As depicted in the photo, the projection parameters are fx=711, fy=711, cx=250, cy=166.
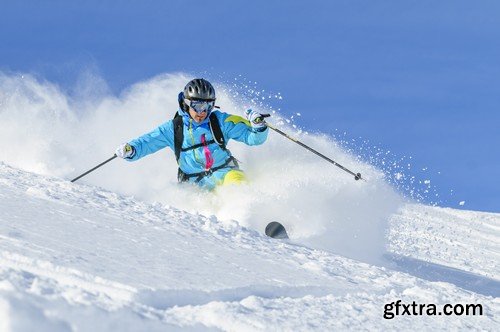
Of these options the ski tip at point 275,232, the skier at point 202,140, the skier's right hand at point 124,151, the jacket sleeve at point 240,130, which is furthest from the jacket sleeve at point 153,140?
the ski tip at point 275,232

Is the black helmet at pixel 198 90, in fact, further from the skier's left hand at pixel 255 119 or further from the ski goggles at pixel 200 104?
the skier's left hand at pixel 255 119

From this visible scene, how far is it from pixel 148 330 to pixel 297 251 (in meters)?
3.10

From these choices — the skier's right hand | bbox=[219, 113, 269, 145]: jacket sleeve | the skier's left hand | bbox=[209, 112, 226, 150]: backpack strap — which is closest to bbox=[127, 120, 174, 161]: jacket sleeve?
the skier's right hand

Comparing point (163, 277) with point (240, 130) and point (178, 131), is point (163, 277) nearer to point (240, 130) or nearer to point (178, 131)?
point (178, 131)

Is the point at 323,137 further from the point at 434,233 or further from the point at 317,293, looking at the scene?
the point at 317,293

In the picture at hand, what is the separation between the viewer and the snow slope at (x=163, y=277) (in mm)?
3051

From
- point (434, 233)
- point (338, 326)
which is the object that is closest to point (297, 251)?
point (338, 326)

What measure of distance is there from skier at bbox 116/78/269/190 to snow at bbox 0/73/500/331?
0.30 metres

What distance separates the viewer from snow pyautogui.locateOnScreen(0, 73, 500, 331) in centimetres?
320

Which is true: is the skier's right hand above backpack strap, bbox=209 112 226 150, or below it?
below

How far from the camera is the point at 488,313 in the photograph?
4.71 metres

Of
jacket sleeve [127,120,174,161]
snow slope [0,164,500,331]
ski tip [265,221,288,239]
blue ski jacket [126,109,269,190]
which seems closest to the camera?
snow slope [0,164,500,331]

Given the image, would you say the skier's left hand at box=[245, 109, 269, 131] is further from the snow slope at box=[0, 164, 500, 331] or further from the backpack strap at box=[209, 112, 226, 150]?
the snow slope at box=[0, 164, 500, 331]

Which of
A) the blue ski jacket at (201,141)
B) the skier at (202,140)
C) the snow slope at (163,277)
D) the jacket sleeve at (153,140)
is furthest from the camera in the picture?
the jacket sleeve at (153,140)
